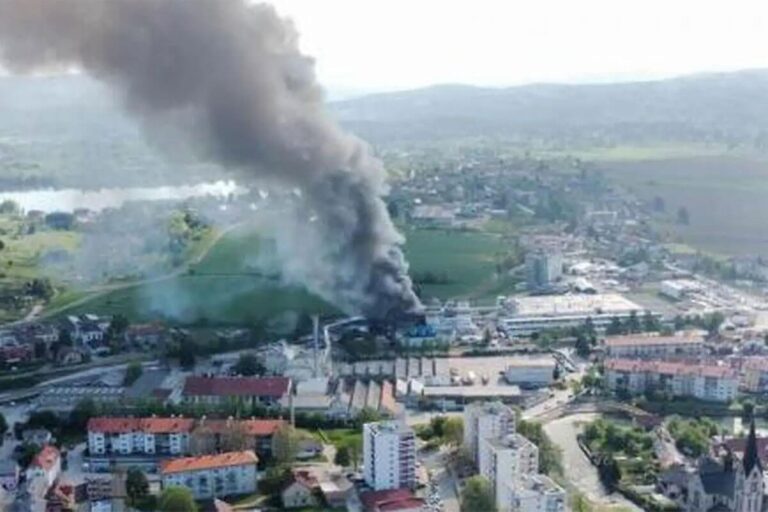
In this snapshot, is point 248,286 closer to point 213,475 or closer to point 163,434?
point 163,434

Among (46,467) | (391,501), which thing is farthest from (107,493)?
(391,501)

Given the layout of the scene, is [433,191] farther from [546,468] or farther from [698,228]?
[546,468]

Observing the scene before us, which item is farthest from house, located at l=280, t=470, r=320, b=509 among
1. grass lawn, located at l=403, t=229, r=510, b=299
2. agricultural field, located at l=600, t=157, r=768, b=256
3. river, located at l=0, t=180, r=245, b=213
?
river, located at l=0, t=180, r=245, b=213

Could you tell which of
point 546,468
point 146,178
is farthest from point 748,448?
point 146,178

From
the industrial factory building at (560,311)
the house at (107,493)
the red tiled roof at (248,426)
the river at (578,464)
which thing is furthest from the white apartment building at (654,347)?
the house at (107,493)

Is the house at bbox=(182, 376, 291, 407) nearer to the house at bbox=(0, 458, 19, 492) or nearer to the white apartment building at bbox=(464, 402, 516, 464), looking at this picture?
the house at bbox=(0, 458, 19, 492)

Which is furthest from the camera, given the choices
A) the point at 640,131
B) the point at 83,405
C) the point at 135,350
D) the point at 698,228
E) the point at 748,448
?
the point at 640,131
